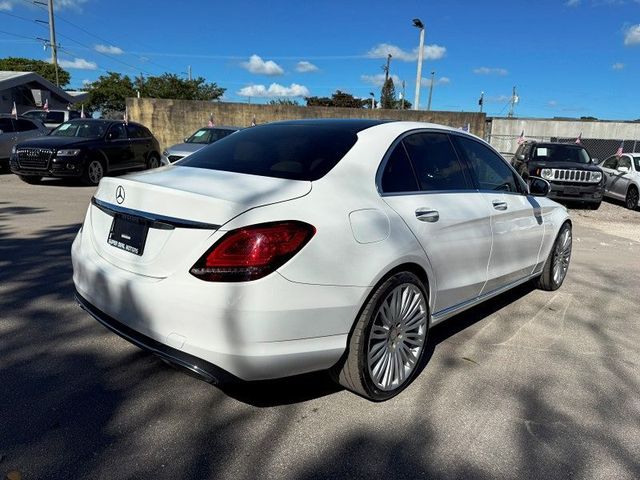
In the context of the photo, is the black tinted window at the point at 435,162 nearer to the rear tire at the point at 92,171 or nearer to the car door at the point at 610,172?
the rear tire at the point at 92,171

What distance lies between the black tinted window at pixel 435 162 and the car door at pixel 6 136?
1452cm

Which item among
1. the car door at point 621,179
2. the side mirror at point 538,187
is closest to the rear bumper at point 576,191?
the car door at point 621,179

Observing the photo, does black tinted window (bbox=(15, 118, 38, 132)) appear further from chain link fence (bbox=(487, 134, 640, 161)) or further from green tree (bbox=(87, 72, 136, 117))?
green tree (bbox=(87, 72, 136, 117))

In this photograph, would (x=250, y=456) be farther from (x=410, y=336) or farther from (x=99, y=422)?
(x=410, y=336)

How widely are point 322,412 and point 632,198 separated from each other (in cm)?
1382

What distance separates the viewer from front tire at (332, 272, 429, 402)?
2777 mm

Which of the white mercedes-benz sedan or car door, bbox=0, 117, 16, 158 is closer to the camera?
the white mercedes-benz sedan

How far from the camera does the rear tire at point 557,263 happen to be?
529 cm

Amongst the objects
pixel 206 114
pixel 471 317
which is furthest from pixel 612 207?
pixel 206 114

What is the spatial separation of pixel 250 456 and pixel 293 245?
1056 millimetres

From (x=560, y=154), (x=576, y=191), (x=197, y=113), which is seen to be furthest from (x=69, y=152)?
(x=560, y=154)

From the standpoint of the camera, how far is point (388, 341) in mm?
3006

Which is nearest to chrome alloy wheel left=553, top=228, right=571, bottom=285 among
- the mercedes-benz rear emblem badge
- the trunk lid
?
the trunk lid

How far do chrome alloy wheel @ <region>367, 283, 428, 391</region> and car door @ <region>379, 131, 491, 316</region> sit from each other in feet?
0.81
